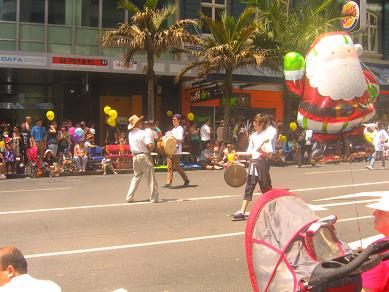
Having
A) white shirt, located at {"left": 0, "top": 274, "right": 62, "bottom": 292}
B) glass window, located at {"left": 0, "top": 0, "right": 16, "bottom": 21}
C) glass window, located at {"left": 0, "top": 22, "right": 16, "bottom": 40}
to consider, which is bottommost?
white shirt, located at {"left": 0, "top": 274, "right": 62, "bottom": 292}

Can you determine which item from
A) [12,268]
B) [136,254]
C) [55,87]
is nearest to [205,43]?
[55,87]

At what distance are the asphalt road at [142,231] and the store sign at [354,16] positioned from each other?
245 centimetres

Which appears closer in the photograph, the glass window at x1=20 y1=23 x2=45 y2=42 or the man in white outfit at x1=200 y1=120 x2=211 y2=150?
the man in white outfit at x1=200 y1=120 x2=211 y2=150

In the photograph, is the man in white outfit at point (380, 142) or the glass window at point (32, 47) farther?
the glass window at point (32, 47)

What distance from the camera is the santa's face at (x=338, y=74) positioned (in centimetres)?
590

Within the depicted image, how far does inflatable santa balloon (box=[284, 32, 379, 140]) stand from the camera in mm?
5902

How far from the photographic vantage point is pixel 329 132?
609cm

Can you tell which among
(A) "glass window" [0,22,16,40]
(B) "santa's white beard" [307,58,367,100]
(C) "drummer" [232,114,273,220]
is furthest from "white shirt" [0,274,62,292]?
(A) "glass window" [0,22,16,40]

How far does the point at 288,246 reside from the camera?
2973mm

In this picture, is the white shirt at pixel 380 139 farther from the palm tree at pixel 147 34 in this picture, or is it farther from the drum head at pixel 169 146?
the drum head at pixel 169 146

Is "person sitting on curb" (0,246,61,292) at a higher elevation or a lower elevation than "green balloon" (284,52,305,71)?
lower

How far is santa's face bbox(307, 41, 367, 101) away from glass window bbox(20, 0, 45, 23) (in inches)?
789

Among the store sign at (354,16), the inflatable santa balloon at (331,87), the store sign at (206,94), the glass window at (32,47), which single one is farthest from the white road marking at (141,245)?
the glass window at (32,47)

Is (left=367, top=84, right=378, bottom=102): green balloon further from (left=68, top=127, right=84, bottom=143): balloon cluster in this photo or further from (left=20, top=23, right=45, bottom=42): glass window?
(left=20, top=23, right=45, bottom=42): glass window
